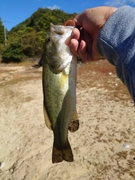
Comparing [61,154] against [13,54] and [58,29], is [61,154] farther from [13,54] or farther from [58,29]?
[13,54]

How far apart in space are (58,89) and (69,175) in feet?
10.5

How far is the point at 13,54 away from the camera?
26109 mm

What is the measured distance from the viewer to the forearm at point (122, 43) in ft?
4.66

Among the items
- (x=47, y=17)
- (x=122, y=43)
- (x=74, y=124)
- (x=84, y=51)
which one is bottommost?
(x=47, y=17)

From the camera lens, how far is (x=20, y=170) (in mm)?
5430

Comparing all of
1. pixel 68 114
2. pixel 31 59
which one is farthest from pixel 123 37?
pixel 31 59

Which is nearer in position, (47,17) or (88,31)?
(88,31)

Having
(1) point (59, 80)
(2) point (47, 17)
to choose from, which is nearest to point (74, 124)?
(1) point (59, 80)

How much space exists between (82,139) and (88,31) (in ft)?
14.3

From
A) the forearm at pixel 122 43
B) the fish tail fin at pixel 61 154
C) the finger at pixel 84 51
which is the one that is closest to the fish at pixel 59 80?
the finger at pixel 84 51

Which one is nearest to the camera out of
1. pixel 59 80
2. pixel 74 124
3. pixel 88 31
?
pixel 59 80

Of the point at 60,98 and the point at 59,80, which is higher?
the point at 59,80

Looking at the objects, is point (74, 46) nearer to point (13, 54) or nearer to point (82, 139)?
point (82, 139)

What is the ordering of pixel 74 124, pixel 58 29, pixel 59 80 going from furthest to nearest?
pixel 74 124 → pixel 59 80 → pixel 58 29
